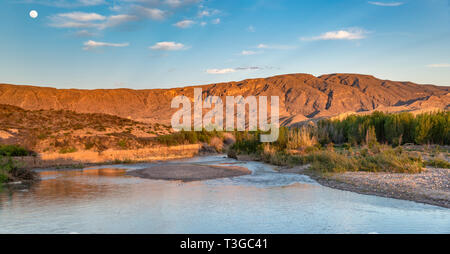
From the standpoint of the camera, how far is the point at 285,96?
118312 millimetres

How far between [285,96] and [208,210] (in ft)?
360

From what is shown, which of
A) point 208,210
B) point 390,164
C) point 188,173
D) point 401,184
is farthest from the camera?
point 188,173

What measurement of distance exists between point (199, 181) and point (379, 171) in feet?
27.1

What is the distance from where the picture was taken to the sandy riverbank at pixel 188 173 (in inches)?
725

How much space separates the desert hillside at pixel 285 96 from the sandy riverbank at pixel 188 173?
60869mm

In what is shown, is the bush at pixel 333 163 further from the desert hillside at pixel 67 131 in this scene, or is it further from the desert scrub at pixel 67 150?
the desert scrub at pixel 67 150

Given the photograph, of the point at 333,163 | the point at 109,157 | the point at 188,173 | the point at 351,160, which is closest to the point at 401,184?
the point at 351,160

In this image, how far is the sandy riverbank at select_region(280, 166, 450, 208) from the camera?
12008mm

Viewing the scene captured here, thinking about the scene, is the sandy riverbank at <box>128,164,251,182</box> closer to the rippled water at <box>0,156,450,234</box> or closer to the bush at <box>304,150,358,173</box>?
the rippled water at <box>0,156,450,234</box>

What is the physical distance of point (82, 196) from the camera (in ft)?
43.8

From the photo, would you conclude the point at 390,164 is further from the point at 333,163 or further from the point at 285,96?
the point at 285,96

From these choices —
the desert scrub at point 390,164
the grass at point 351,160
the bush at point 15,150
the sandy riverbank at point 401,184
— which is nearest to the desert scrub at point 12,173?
the bush at point 15,150

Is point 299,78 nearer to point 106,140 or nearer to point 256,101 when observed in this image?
point 256,101

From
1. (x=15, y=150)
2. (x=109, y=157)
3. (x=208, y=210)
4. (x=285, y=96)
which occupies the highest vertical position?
(x=285, y=96)
